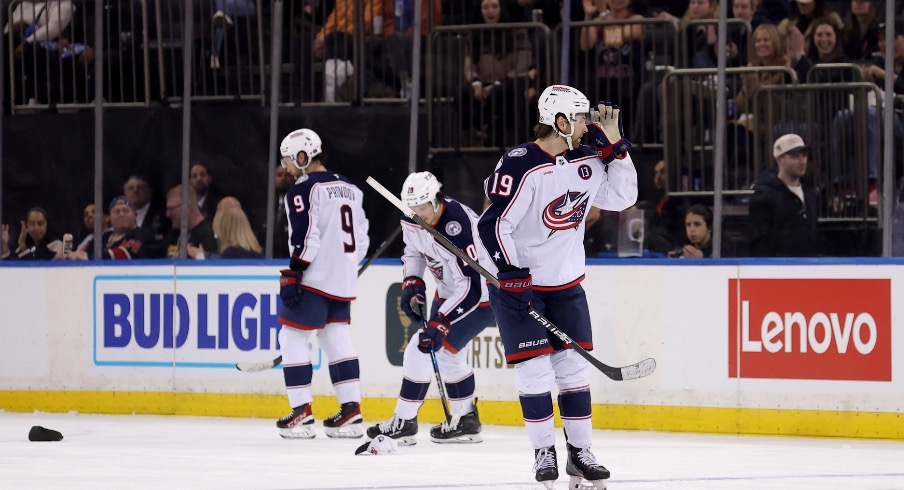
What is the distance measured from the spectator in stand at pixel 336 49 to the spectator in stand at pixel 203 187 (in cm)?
85

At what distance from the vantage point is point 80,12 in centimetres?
966

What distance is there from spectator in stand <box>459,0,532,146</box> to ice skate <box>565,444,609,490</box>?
4.05m

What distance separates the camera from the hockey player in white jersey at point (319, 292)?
24.3 feet

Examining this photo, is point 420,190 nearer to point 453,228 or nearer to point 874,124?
point 453,228

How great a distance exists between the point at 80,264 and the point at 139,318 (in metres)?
0.50

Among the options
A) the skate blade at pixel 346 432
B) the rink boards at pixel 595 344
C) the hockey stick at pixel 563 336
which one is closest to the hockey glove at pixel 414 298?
the hockey stick at pixel 563 336

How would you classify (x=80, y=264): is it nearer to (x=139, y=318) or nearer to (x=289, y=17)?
(x=139, y=318)

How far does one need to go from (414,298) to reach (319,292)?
55 cm

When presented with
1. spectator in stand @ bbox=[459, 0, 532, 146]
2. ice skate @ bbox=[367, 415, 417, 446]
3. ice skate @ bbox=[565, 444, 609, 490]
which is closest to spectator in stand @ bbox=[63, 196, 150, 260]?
spectator in stand @ bbox=[459, 0, 532, 146]

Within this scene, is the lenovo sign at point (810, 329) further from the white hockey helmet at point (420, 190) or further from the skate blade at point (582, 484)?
the skate blade at point (582, 484)

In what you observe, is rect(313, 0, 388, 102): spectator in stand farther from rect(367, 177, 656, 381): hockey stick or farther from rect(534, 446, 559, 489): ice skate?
rect(534, 446, 559, 489): ice skate

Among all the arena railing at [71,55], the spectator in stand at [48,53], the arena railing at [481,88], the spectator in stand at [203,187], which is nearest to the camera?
the arena railing at [481,88]

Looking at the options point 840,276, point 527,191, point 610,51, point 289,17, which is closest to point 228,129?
point 289,17

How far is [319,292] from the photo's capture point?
7480mm
